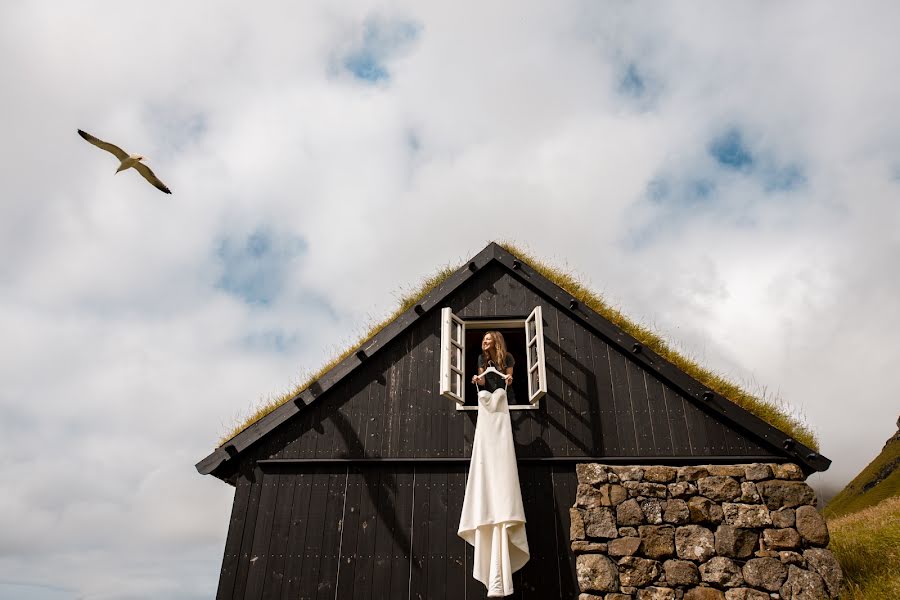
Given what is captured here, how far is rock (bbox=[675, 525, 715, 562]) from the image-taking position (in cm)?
635

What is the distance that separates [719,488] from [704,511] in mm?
346

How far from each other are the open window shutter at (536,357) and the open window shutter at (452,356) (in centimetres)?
89

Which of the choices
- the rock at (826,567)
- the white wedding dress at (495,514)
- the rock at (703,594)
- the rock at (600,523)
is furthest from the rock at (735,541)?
the white wedding dress at (495,514)

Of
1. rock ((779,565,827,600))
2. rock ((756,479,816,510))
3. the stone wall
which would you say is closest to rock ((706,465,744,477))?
the stone wall

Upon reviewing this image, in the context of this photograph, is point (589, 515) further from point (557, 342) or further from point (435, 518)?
point (557, 342)

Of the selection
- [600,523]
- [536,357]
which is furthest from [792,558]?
[536,357]

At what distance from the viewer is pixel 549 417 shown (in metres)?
7.52

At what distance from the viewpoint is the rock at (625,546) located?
6.44 m

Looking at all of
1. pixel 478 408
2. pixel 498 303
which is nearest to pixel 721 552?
pixel 478 408

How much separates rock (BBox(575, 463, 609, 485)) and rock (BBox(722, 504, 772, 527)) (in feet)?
4.36

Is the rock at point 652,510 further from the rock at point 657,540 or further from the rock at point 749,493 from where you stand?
the rock at point 749,493

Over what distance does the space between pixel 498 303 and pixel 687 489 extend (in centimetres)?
342

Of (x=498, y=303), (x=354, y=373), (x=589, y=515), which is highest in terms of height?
(x=498, y=303)

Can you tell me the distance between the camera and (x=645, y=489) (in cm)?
682
